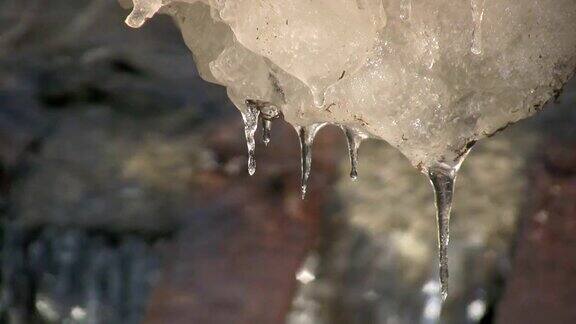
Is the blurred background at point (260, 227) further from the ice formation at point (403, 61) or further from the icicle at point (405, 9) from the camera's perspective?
the icicle at point (405, 9)

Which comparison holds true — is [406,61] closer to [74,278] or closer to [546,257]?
[546,257]

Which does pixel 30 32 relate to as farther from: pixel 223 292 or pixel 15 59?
pixel 223 292

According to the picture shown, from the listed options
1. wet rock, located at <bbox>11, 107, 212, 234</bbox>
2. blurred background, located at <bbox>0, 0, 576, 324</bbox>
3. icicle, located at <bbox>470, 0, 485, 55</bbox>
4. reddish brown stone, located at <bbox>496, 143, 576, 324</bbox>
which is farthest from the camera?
wet rock, located at <bbox>11, 107, 212, 234</bbox>

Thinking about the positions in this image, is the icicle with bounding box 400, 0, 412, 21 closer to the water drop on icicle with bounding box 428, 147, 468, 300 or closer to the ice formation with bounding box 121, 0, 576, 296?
the ice formation with bounding box 121, 0, 576, 296

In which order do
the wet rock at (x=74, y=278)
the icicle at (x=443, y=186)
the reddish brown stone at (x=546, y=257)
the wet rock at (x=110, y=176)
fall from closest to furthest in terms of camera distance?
1. the icicle at (x=443, y=186)
2. the reddish brown stone at (x=546, y=257)
3. the wet rock at (x=74, y=278)
4. the wet rock at (x=110, y=176)

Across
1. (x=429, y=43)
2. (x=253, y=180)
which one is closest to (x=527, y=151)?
(x=253, y=180)

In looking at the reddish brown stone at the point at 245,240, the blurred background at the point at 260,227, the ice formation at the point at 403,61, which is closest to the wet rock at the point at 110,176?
the blurred background at the point at 260,227

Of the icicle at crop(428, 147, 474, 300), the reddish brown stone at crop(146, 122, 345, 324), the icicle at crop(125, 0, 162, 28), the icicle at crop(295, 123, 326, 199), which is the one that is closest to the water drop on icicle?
the icicle at crop(428, 147, 474, 300)
